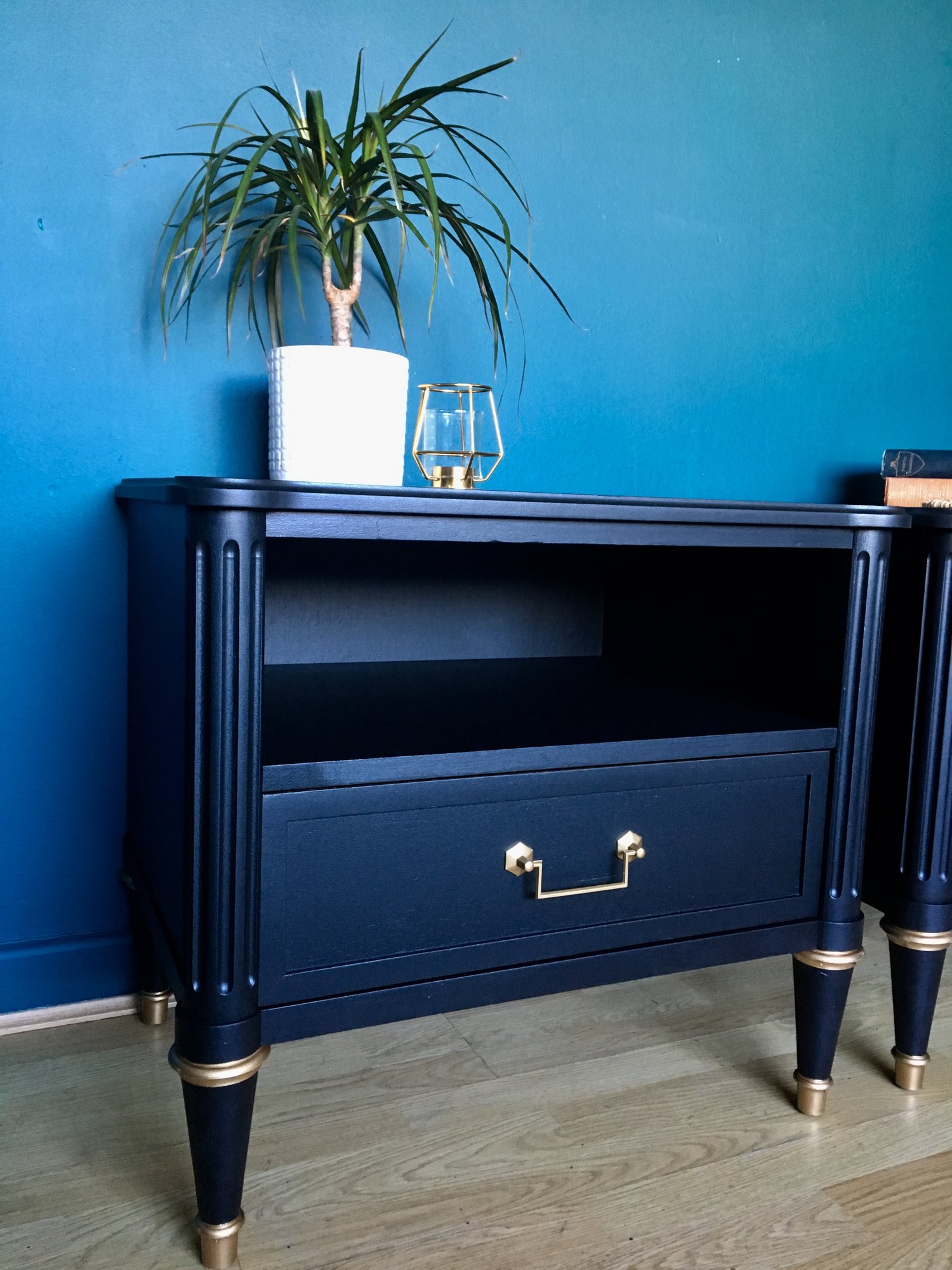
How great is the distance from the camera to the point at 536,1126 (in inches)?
38.9

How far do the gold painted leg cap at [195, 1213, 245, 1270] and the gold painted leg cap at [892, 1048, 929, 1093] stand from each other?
28.0 inches

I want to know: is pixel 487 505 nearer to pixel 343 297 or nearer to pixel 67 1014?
pixel 343 297

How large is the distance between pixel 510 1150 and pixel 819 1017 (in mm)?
342

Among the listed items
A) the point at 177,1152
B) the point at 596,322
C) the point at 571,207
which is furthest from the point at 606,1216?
the point at 571,207

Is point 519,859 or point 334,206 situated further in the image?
point 334,206

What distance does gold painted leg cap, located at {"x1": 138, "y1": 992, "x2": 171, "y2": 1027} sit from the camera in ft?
3.76

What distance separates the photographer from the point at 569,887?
0.90 meters

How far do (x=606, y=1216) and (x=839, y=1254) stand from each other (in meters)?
0.19

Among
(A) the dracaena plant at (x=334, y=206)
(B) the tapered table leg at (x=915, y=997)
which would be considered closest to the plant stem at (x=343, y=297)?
(A) the dracaena plant at (x=334, y=206)

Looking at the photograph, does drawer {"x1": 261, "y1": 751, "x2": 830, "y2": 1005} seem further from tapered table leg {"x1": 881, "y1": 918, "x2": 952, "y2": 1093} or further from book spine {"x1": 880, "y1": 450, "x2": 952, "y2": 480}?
book spine {"x1": 880, "y1": 450, "x2": 952, "y2": 480}

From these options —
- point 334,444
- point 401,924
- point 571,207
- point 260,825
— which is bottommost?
point 401,924

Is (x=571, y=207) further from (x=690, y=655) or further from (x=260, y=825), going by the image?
(x=260, y=825)

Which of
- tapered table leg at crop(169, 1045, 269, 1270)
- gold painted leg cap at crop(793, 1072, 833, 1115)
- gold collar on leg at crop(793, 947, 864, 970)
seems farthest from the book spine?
tapered table leg at crop(169, 1045, 269, 1270)

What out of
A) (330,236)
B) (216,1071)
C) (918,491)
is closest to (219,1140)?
(216,1071)
